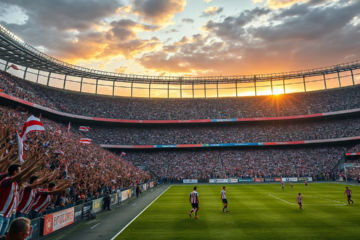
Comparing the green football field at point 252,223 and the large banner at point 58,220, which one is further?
the large banner at point 58,220

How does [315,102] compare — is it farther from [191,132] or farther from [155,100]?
[155,100]

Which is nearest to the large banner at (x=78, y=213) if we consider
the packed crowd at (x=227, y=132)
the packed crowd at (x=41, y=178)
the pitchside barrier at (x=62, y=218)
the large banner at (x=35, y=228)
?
the pitchside barrier at (x=62, y=218)

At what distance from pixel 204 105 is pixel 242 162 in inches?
781

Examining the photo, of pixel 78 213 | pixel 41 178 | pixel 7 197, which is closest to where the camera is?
pixel 7 197

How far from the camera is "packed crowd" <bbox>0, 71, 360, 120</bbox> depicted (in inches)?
2238

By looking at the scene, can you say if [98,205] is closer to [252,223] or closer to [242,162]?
[252,223]

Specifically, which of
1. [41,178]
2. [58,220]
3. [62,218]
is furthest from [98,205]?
[41,178]

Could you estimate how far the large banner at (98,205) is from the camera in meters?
19.3

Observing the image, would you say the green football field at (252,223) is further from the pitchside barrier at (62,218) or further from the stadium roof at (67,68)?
the stadium roof at (67,68)

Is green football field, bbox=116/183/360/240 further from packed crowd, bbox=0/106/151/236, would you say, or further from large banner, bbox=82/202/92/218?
packed crowd, bbox=0/106/151/236

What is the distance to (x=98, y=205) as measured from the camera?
66.3 feet

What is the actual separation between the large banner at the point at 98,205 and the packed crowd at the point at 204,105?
3586 centimetres

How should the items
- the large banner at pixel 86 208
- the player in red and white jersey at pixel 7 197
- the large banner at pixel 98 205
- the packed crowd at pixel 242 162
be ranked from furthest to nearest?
the packed crowd at pixel 242 162, the large banner at pixel 98 205, the large banner at pixel 86 208, the player in red and white jersey at pixel 7 197

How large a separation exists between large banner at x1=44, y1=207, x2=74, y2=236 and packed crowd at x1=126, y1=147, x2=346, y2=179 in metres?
36.1
